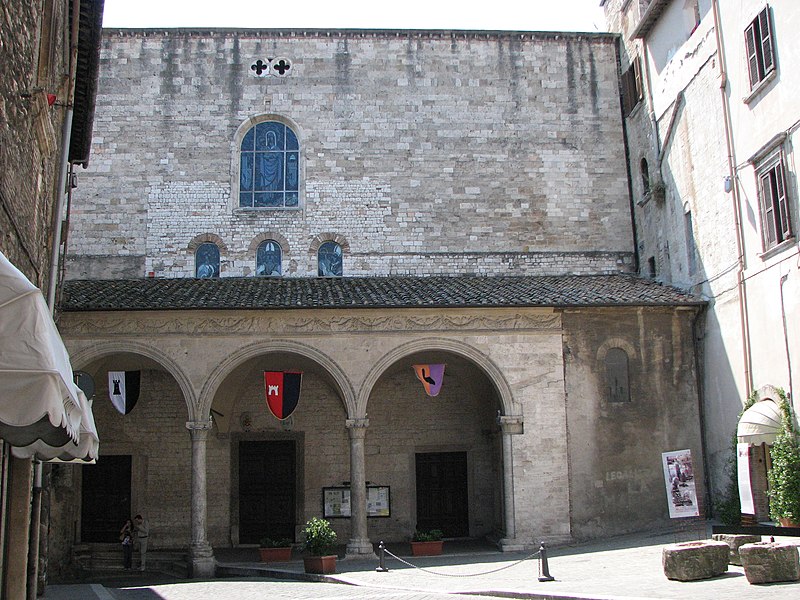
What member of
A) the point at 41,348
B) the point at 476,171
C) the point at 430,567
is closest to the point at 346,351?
the point at 430,567

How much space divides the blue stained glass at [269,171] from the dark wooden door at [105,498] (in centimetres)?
789

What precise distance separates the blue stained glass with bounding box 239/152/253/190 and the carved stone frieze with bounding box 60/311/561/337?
578cm

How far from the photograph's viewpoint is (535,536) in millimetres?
18922

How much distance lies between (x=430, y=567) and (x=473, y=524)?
17.5 ft

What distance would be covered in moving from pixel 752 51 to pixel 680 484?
849 centimetres

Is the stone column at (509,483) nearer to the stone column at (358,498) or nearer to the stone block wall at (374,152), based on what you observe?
the stone column at (358,498)

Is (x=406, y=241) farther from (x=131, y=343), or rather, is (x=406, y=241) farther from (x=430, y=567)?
(x=430, y=567)

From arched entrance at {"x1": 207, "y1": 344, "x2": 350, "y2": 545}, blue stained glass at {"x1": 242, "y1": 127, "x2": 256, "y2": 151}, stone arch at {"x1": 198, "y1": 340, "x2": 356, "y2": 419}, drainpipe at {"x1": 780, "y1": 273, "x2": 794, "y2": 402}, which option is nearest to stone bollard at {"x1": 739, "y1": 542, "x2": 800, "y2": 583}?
drainpipe at {"x1": 780, "y1": 273, "x2": 794, "y2": 402}

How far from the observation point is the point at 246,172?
24.2 m

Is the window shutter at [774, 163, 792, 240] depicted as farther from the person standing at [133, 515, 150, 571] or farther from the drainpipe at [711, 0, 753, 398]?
the person standing at [133, 515, 150, 571]

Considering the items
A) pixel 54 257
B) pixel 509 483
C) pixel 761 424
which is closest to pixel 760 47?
pixel 761 424

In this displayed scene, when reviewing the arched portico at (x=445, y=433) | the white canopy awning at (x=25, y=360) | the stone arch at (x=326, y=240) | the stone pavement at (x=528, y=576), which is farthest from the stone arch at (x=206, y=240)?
the white canopy awning at (x=25, y=360)

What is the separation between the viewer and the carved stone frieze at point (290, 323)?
63.1 feet

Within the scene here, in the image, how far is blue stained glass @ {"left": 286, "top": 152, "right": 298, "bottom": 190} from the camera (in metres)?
24.2
